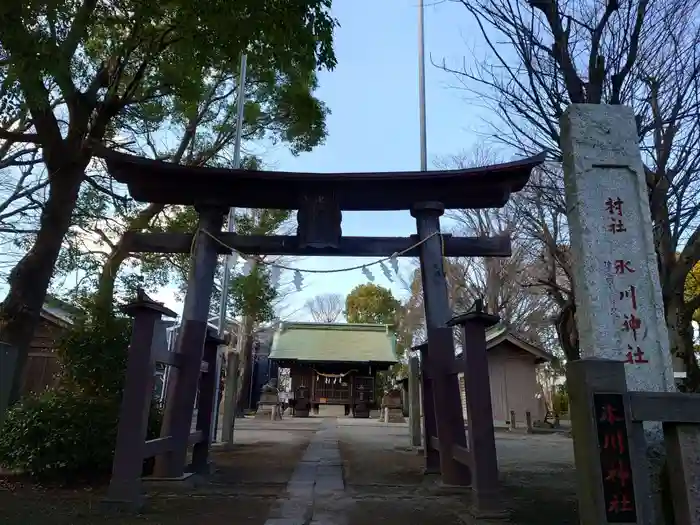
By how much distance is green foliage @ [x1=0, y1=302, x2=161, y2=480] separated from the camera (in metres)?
6.14

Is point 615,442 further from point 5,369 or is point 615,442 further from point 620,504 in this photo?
point 5,369

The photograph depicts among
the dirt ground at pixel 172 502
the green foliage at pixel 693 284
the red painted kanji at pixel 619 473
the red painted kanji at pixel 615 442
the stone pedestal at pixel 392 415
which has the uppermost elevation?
the green foliage at pixel 693 284

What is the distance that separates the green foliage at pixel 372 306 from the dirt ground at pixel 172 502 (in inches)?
1256

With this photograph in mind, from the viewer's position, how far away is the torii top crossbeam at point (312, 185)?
6859mm

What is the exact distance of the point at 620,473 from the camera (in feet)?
9.87

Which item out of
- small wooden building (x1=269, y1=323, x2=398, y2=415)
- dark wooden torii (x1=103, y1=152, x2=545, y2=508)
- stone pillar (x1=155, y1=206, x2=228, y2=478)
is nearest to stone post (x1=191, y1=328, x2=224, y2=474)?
stone pillar (x1=155, y1=206, x2=228, y2=478)

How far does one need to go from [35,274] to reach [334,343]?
22.2 metres

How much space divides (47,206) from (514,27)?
7.62 metres

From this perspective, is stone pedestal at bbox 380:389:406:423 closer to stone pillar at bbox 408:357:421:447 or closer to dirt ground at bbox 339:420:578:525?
stone pillar at bbox 408:357:421:447

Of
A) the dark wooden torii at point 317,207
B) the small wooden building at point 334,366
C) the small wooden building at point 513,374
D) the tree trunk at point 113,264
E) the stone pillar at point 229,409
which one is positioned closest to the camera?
the dark wooden torii at point 317,207

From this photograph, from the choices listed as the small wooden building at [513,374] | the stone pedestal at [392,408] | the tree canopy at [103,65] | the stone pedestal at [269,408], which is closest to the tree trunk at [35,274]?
the tree canopy at [103,65]

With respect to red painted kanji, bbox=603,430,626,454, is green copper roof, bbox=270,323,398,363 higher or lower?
higher

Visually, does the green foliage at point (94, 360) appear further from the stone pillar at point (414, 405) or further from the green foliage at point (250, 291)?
the green foliage at point (250, 291)

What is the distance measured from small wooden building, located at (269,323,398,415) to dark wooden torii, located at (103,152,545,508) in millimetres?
20147
